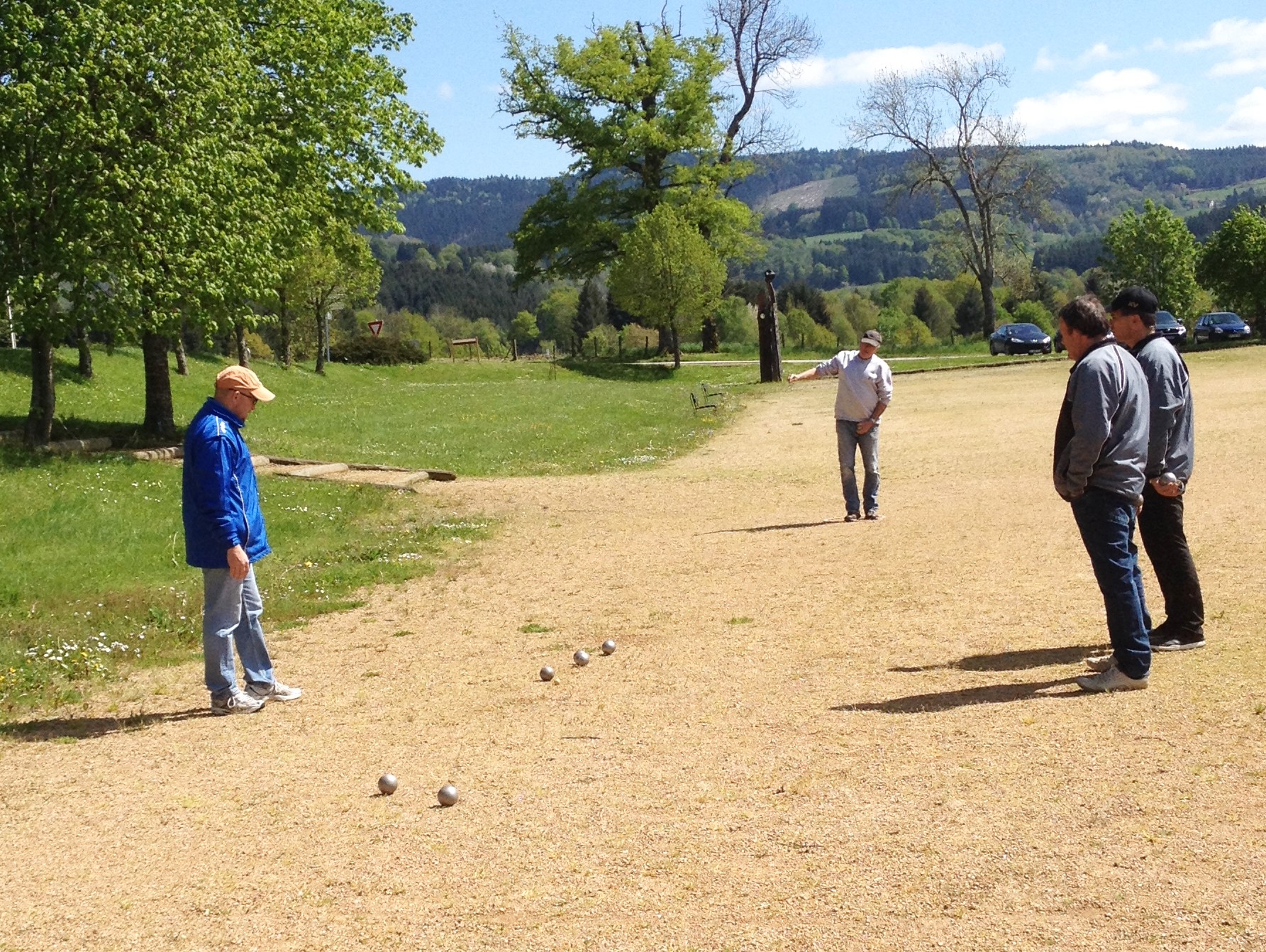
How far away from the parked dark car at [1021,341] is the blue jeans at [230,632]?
49781 mm

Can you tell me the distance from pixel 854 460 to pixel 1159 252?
6184 cm

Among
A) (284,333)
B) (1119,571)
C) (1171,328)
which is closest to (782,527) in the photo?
(1119,571)

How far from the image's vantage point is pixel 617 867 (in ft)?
16.4

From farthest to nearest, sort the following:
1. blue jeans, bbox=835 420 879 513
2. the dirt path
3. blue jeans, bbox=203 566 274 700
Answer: blue jeans, bbox=835 420 879 513
blue jeans, bbox=203 566 274 700
the dirt path

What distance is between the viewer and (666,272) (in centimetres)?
5222

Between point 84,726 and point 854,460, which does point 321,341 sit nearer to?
point 854,460

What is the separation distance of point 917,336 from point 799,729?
108m

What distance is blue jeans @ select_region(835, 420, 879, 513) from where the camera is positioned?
14047mm

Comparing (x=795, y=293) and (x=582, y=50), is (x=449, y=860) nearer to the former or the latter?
(x=582, y=50)

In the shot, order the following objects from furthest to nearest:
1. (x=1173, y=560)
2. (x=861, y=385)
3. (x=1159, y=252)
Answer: (x=1159, y=252) → (x=861, y=385) → (x=1173, y=560)

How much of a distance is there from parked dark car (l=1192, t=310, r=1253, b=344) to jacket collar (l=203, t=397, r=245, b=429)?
50221mm

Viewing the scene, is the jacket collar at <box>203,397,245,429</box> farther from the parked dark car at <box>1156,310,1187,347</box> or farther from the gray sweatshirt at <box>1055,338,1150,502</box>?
the parked dark car at <box>1156,310,1187,347</box>

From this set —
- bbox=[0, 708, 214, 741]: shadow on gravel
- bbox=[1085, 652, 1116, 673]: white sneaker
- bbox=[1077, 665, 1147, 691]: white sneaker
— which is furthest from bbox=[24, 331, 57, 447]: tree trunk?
bbox=[1077, 665, 1147, 691]: white sneaker

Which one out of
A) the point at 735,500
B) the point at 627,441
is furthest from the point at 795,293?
the point at 735,500
